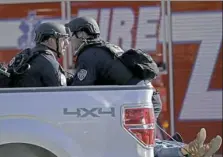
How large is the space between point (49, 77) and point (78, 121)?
0.93 metres

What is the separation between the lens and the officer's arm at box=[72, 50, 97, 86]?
5477 millimetres

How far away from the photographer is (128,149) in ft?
15.0

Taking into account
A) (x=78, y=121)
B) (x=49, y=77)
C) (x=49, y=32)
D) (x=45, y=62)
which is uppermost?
(x=49, y=32)

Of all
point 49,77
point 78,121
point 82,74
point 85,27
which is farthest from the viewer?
point 85,27

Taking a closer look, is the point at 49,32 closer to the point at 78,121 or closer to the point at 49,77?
the point at 49,77

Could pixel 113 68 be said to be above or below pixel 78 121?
above

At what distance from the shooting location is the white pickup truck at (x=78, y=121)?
4.53 metres

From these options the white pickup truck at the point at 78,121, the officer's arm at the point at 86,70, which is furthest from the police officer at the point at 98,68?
the white pickup truck at the point at 78,121

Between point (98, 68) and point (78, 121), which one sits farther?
point (98, 68)

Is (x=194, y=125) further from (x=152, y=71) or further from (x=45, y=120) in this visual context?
(x=45, y=120)

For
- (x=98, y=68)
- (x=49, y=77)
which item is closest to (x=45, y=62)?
(x=49, y=77)

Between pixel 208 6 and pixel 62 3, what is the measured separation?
202cm

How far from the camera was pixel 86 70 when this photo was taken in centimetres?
553

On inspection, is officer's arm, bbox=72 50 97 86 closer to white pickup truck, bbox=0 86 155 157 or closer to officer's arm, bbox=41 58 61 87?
officer's arm, bbox=41 58 61 87
